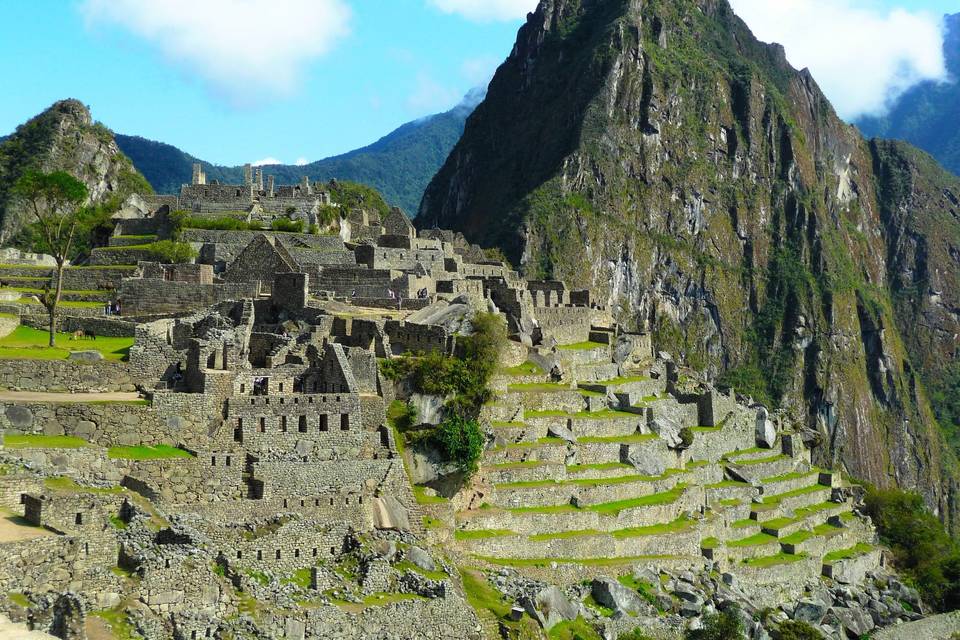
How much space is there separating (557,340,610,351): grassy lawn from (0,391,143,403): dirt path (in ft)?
96.9

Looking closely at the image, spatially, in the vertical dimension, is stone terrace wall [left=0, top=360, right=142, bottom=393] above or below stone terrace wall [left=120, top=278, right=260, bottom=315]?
below

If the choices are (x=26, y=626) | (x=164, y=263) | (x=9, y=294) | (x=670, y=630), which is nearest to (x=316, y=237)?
(x=164, y=263)

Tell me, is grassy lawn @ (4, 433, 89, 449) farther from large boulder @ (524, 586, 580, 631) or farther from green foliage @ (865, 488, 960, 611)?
green foliage @ (865, 488, 960, 611)

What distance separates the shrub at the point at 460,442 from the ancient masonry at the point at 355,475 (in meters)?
0.84

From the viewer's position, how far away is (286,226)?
57625 millimetres

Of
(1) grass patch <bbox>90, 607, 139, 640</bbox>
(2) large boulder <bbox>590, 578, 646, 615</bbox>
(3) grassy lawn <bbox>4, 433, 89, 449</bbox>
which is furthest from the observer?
(2) large boulder <bbox>590, 578, 646, 615</bbox>

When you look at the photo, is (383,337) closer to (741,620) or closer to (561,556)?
(561,556)

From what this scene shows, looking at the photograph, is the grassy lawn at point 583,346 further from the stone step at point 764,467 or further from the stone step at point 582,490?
the stone step at point 582,490

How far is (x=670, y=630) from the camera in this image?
1575 inches

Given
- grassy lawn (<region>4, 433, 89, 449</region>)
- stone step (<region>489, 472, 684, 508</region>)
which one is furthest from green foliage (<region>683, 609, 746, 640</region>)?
grassy lawn (<region>4, 433, 89, 449</region>)

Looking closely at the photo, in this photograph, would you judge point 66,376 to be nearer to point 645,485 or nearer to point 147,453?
point 147,453

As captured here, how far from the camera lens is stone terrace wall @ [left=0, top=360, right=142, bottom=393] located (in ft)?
96.1

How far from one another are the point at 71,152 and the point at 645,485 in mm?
72574

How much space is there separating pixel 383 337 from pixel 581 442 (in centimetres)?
1131
